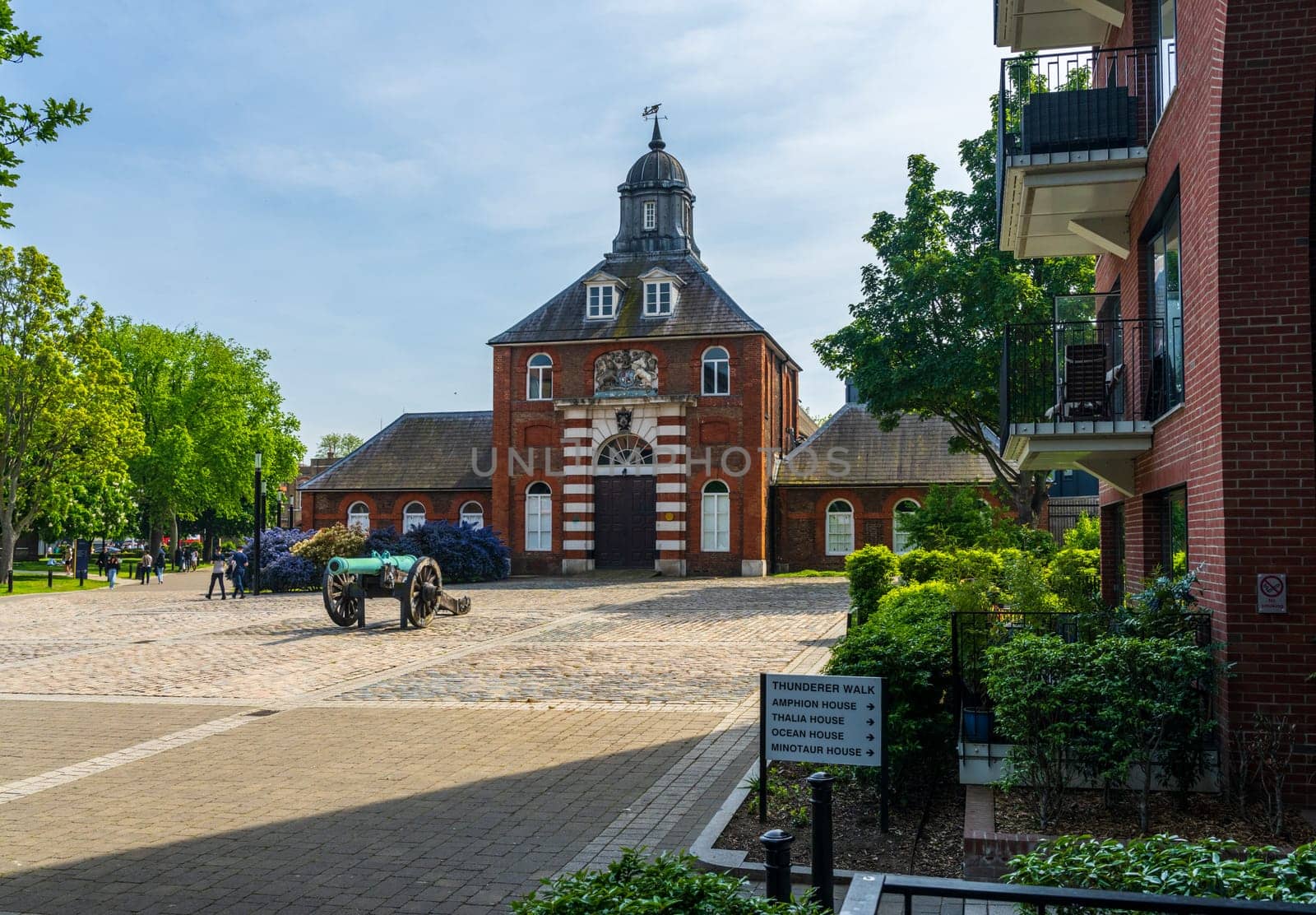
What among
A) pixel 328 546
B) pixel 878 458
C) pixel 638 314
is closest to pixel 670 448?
pixel 638 314

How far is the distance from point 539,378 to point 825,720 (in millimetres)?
36487

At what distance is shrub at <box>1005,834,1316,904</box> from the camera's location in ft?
11.6

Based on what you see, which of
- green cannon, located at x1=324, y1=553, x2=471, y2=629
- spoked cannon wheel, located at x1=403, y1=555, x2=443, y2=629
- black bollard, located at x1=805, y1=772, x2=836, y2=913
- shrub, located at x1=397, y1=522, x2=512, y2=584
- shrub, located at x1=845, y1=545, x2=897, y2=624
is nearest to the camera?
black bollard, located at x1=805, y1=772, x2=836, y2=913

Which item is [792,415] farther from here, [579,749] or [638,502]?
[579,749]

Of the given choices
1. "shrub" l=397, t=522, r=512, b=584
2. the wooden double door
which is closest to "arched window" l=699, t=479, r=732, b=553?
the wooden double door

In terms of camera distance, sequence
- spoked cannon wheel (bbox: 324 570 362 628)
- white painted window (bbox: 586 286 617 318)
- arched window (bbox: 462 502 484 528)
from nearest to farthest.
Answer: spoked cannon wheel (bbox: 324 570 362 628)
white painted window (bbox: 586 286 617 318)
arched window (bbox: 462 502 484 528)

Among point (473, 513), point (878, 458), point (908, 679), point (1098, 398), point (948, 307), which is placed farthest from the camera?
point (473, 513)

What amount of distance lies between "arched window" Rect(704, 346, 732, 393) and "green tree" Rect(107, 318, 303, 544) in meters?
27.1

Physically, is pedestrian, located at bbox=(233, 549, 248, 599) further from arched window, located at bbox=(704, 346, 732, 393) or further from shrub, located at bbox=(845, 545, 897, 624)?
shrub, located at bbox=(845, 545, 897, 624)

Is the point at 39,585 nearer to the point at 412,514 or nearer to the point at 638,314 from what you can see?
the point at 412,514

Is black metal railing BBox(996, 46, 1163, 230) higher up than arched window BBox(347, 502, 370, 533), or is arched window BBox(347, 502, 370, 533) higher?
black metal railing BBox(996, 46, 1163, 230)

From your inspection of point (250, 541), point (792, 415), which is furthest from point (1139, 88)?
point (792, 415)

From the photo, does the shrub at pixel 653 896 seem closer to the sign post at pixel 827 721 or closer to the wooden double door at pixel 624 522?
the sign post at pixel 827 721

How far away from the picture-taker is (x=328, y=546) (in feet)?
114
